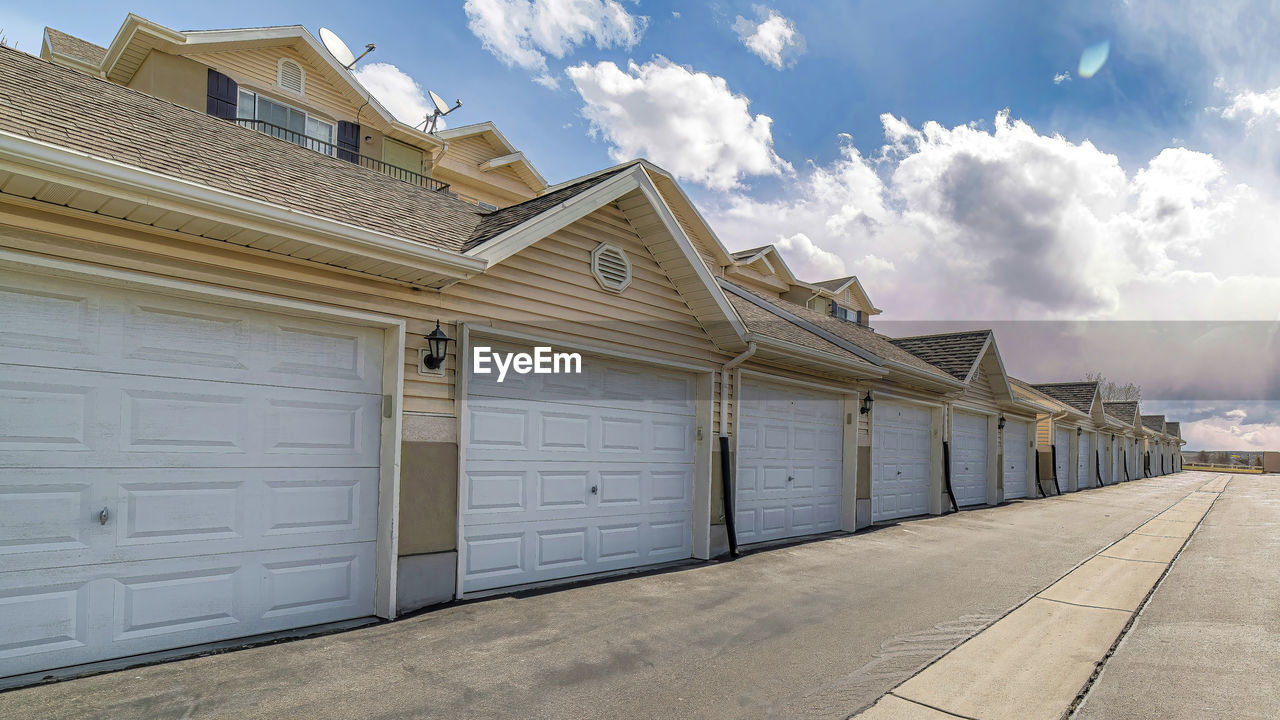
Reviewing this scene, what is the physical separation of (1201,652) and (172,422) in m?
8.03

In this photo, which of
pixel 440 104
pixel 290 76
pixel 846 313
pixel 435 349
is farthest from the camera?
pixel 846 313

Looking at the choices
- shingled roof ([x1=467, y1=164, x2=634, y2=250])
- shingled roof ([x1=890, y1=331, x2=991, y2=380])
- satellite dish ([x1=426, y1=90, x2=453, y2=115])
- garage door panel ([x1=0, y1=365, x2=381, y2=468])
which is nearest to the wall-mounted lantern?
garage door panel ([x1=0, y1=365, x2=381, y2=468])

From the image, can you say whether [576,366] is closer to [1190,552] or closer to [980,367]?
[1190,552]

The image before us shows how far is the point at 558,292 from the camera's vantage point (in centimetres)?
723

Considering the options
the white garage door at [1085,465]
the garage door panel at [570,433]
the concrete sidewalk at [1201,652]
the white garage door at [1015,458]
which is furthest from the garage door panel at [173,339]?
the white garage door at [1085,465]

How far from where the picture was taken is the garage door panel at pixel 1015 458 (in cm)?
1995

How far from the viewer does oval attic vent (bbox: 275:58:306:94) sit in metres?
15.9

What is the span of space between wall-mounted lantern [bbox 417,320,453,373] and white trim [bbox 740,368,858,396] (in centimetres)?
468

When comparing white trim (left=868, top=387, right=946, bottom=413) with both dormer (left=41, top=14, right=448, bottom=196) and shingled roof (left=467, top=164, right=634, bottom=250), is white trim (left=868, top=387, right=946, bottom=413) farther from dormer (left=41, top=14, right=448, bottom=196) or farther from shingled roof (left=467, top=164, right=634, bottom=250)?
dormer (left=41, top=14, right=448, bottom=196)

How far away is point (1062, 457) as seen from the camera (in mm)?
26188

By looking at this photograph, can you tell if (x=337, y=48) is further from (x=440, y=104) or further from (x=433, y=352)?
(x=433, y=352)

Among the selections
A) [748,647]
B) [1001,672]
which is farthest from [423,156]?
[1001,672]

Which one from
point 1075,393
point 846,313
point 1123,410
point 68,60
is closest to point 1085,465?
point 1075,393

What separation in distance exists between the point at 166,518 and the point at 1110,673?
22.5ft
